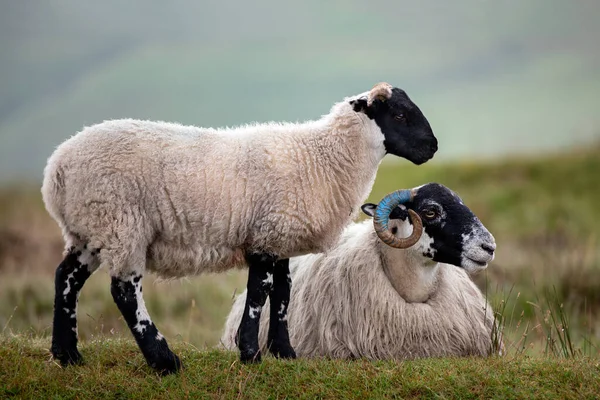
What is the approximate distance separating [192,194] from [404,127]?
86.2 inches

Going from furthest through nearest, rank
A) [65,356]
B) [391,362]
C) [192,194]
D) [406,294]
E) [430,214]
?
1. [406,294]
2. [430,214]
3. [391,362]
4. [65,356]
5. [192,194]

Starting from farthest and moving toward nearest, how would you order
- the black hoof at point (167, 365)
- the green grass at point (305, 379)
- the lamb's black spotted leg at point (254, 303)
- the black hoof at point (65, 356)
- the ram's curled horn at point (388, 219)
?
the ram's curled horn at point (388, 219)
the black hoof at point (65, 356)
the lamb's black spotted leg at point (254, 303)
the black hoof at point (167, 365)
the green grass at point (305, 379)

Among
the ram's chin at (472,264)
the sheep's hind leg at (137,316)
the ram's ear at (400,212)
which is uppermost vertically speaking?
the ram's ear at (400,212)

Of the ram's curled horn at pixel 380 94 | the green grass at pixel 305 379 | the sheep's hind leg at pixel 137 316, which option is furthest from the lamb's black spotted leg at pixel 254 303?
the ram's curled horn at pixel 380 94

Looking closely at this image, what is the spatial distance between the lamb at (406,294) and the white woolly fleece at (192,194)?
0.86 m

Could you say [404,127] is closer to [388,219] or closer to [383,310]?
[388,219]

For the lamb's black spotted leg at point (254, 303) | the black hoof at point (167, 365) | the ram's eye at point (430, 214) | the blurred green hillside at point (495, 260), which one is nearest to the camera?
the black hoof at point (167, 365)

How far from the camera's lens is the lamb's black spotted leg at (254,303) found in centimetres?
734

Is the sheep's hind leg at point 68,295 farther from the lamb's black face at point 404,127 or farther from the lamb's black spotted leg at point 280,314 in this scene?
the lamb's black face at point 404,127

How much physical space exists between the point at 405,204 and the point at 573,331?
23.4 feet

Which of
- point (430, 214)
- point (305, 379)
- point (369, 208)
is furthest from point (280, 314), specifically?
point (430, 214)

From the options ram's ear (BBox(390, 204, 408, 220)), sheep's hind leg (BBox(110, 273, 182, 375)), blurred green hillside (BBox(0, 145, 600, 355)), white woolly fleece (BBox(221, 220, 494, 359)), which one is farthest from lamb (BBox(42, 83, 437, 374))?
blurred green hillside (BBox(0, 145, 600, 355))

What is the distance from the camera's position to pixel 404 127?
758cm

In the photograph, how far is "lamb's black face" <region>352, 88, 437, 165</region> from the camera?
755 cm
